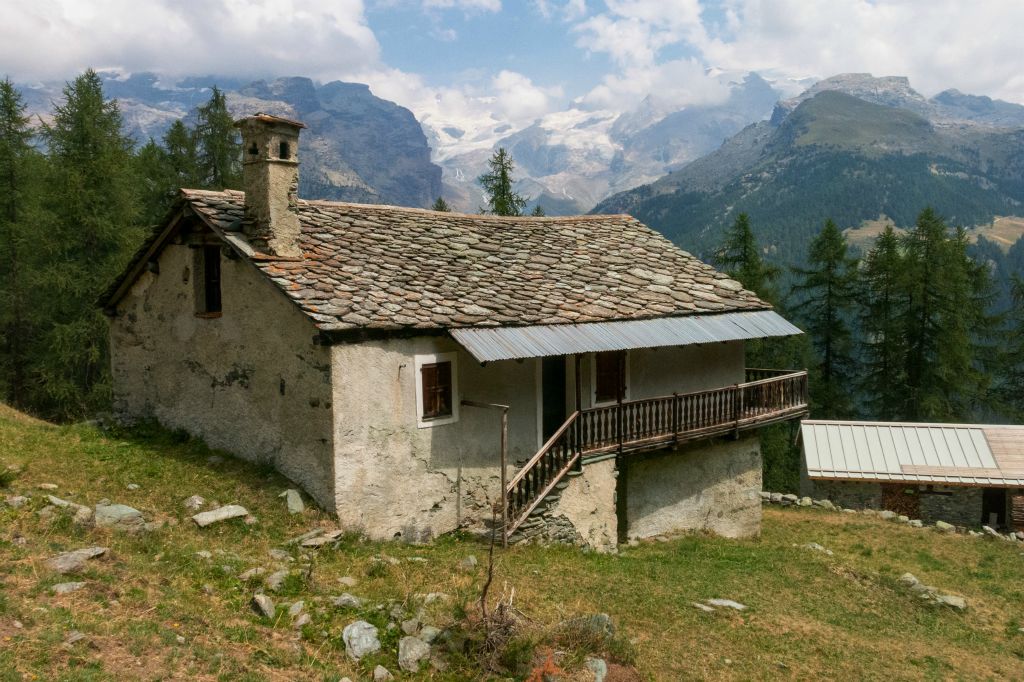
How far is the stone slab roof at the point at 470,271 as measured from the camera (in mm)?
12805

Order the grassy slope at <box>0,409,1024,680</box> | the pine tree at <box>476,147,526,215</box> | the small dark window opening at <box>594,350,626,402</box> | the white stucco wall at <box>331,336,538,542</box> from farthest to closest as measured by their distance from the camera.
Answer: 1. the pine tree at <box>476,147,526,215</box>
2. the small dark window opening at <box>594,350,626,402</box>
3. the white stucco wall at <box>331,336,538,542</box>
4. the grassy slope at <box>0,409,1024,680</box>

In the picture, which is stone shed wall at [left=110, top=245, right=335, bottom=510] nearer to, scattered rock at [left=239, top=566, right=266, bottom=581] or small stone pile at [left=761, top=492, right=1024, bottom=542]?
scattered rock at [left=239, top=566, right=266, bottom=581]

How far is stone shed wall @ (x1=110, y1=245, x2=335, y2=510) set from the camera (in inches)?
489

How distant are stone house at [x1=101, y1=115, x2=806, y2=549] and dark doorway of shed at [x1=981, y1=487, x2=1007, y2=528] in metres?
11.8

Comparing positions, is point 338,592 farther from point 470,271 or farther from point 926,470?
point 926,470

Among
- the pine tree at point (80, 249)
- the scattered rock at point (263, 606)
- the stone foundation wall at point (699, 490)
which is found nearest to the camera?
the scattered rock at point (263, 606)

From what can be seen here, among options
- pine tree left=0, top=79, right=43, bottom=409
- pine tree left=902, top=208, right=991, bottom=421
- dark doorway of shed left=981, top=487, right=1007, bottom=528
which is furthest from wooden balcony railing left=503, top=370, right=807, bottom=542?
pine tree left=902, top=208, right=991, bottom=421

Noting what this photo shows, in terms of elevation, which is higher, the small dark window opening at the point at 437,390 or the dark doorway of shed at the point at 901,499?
the small dark window opening at the point at 437,390

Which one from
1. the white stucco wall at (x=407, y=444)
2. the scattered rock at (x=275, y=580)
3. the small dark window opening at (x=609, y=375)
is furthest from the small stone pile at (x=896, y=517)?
the scattered rock at (x=275, y=580)

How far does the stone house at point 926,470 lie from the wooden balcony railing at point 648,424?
29.2 ft

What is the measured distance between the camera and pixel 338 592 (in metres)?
9.55

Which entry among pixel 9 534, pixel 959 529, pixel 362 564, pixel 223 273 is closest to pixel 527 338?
pixel 362 564

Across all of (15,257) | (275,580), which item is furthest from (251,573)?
(15,257)

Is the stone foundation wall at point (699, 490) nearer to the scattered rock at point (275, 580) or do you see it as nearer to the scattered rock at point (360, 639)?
the scattered rock at point (275, 580)
